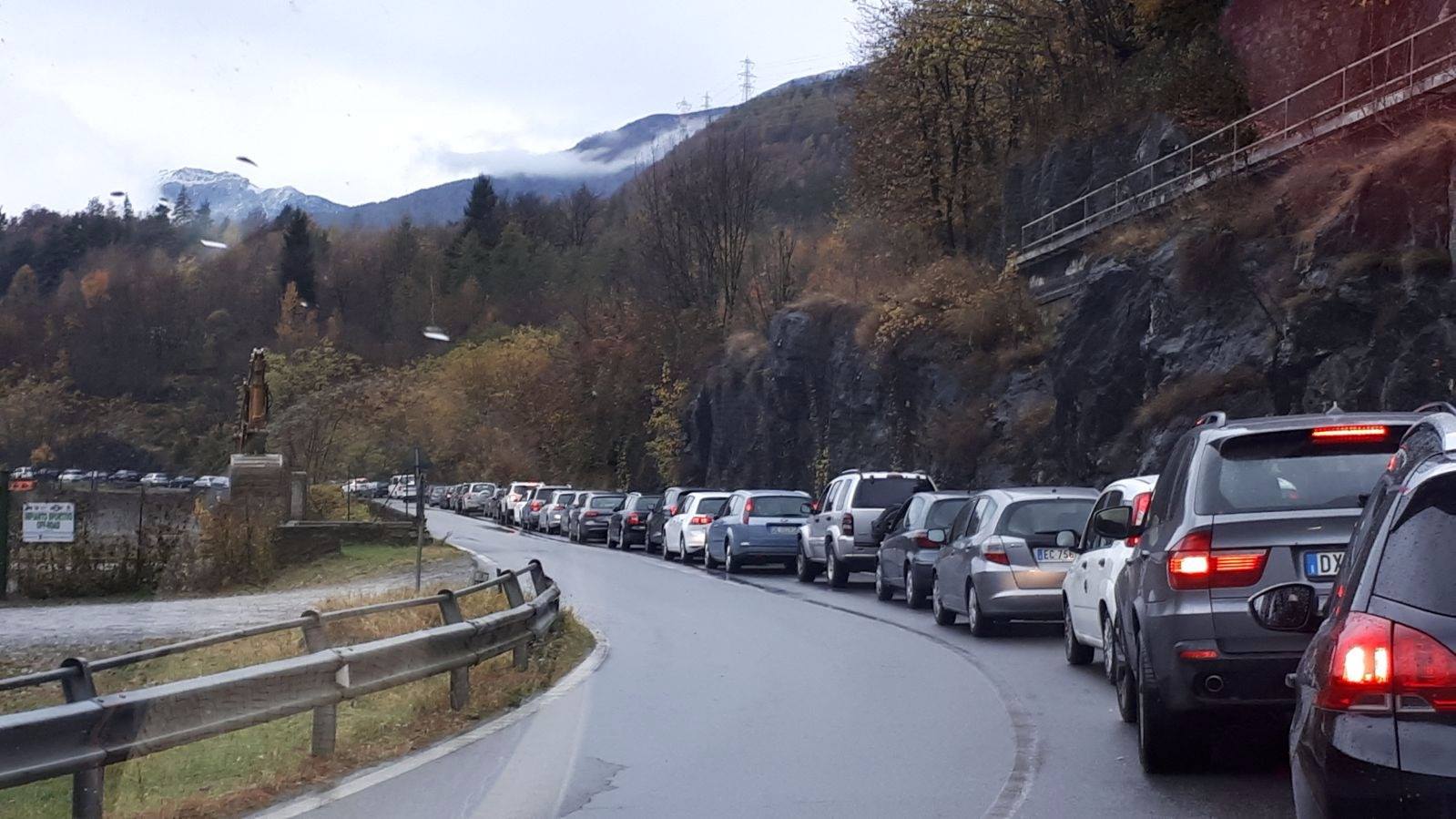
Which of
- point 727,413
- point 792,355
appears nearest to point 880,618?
point 792,355

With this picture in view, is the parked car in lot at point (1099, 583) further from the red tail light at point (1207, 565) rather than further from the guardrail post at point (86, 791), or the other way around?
the guardrail post at point (86, 791)

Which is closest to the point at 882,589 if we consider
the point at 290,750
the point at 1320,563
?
the point at 290,750

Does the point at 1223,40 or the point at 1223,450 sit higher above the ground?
the point at 1223,40

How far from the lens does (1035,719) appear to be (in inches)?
420

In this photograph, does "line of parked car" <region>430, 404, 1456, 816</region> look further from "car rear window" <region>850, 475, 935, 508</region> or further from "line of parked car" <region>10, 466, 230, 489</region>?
"line of parked car" <region>10, 466, 230, 489</region>

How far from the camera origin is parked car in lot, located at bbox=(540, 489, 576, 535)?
53562mm

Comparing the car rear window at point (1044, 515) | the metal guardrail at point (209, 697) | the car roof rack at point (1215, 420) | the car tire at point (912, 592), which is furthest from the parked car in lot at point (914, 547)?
the car roof rack at point (1215, 420)

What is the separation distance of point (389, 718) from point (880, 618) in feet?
29.5

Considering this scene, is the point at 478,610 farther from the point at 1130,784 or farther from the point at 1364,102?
the point at 1364,102

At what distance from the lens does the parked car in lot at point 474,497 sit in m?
78.9

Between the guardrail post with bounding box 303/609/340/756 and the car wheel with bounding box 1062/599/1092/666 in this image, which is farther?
the car wheel with bounding box 1062/599/1092/666

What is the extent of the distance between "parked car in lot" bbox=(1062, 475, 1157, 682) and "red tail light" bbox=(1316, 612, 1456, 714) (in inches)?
248

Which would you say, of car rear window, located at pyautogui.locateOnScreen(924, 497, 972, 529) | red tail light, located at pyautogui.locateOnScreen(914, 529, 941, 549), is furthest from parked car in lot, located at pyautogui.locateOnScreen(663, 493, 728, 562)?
red tail light, located at pyautogui.locateOnScreen(914, 529, 941, 549)

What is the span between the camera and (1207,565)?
25.4 feet
